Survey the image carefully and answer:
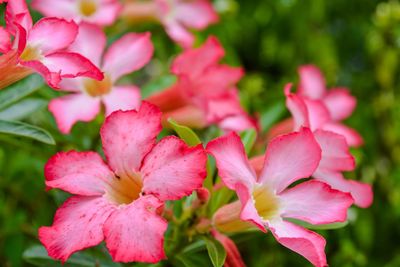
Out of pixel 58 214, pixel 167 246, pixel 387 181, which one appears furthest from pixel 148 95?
pixel 387 181

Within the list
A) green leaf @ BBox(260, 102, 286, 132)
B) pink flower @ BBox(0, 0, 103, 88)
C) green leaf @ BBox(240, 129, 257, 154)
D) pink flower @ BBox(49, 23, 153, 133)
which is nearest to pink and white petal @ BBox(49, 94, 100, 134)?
pink flower @ BBox(49, 23, 153, 133)

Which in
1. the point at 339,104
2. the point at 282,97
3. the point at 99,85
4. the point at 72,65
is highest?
the point at 72,65

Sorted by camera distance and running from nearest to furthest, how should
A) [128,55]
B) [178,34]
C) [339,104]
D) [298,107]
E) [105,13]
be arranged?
[298,107] → [128,55] → [105,13] → [339,104] → [178,34]

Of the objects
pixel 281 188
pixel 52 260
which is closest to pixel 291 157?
pixel 281 188

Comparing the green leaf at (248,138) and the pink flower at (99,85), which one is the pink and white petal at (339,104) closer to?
the green leaf at (248,138)

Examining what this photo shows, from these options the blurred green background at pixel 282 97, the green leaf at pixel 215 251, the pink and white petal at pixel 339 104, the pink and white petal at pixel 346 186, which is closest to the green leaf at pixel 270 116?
the blurred green background at pixel 282 97

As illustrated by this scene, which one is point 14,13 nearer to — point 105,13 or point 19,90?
point 19,90
